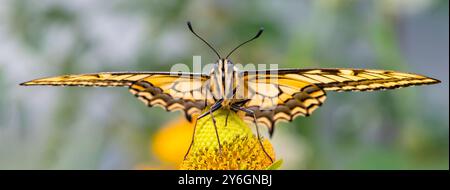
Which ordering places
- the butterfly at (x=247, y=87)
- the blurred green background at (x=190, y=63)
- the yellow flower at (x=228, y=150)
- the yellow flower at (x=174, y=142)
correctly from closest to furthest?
the yellow flower at (x=228, y=150) < the butterfly at (x=247, y=87) < the yellow flower at (x=174, y=142) < the blurred green background at (x=190, y=63)

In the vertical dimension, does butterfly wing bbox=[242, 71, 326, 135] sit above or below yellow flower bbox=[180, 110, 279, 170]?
above

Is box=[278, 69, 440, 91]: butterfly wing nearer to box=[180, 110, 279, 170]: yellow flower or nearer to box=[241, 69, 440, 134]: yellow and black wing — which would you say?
box=[241, 69, 440, 134]: yellow and black wing

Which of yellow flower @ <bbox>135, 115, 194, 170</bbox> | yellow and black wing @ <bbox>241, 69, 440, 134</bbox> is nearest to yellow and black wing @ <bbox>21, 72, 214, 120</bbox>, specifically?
yellow and black wing @ <bbox>241, 69, 440, 134</bbox>

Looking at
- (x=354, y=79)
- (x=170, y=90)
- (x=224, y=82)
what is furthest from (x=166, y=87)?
(x=354, y=79)

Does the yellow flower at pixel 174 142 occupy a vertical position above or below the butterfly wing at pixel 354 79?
below

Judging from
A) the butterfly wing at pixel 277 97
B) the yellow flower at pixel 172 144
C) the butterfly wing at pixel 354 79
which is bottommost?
the yellow flower at pixel 172 144

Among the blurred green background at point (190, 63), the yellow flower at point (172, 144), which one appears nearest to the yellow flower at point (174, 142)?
the yellow flower at point (172, 144)

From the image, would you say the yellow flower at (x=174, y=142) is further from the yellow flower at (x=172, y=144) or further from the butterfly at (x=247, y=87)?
the butterfly at (x=247, y=87)
